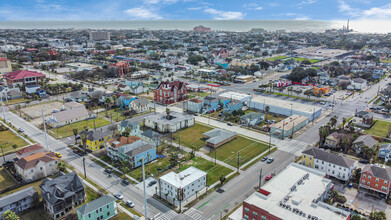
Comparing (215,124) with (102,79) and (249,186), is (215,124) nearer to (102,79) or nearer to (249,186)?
(249,186)

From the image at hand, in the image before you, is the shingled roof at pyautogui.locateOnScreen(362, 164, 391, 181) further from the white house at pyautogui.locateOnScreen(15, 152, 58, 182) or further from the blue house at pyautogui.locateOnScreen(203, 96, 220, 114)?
the white house at pyautogui.locateOnScreen(15, 152, 58, 182)

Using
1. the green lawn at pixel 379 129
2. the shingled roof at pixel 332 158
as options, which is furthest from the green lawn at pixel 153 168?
the green lawn at pixel 379 129

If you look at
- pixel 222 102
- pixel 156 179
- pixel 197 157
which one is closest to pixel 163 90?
pixel 222 102

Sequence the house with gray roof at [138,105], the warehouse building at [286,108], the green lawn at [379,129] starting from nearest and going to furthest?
the green lawn at [379,129] → the warehouse building at [286,108] → the house with gray roof at [138,105]

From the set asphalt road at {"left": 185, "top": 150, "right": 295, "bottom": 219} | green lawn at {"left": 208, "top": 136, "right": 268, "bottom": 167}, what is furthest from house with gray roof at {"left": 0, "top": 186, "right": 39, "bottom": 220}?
green lawn at {"left": 208, "top": 136, "right": 268, "bottom": 167}

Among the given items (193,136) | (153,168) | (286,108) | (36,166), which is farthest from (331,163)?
(36,166)

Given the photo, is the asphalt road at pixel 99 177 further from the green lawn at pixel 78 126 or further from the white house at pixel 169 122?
the white house at pixel 169 122

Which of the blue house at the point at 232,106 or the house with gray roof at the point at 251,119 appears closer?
the house with gray roof at the point at 251,119
